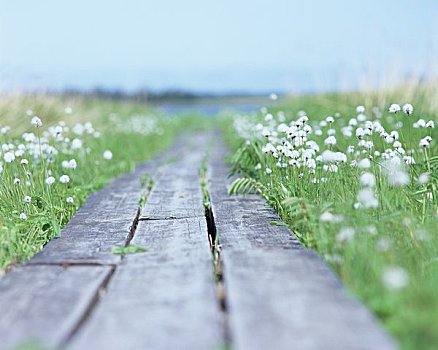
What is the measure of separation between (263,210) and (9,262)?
154 centimetres

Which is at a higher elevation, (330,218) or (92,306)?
(330,218)

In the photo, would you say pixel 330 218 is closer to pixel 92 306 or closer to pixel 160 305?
pixel 160 305

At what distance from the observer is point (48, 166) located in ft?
15.8

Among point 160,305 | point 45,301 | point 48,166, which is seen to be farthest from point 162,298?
point 48,166

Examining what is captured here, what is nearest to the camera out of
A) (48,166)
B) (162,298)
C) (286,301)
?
(286,301)

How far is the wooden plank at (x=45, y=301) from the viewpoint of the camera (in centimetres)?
180

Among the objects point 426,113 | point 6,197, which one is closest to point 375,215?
point 6,197

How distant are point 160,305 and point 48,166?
122 inches

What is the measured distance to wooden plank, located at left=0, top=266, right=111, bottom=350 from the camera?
5.90 ft

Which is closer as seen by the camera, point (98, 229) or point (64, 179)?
Answer: point (98, 229)

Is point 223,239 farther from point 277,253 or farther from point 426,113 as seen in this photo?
point 426,113

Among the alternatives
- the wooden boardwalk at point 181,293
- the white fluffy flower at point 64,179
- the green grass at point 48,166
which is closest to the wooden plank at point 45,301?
the wooden boardwalk at point 181,293

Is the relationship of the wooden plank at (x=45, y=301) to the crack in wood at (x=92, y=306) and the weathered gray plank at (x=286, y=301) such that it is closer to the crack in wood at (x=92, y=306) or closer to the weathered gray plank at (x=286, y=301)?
the crack in wood at (x=92, y=306)

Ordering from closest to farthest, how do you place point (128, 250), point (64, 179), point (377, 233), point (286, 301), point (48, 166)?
point (286, 301)
point (377, 233)
point (128, 250)
point (64, 179)
point (48, 166)
